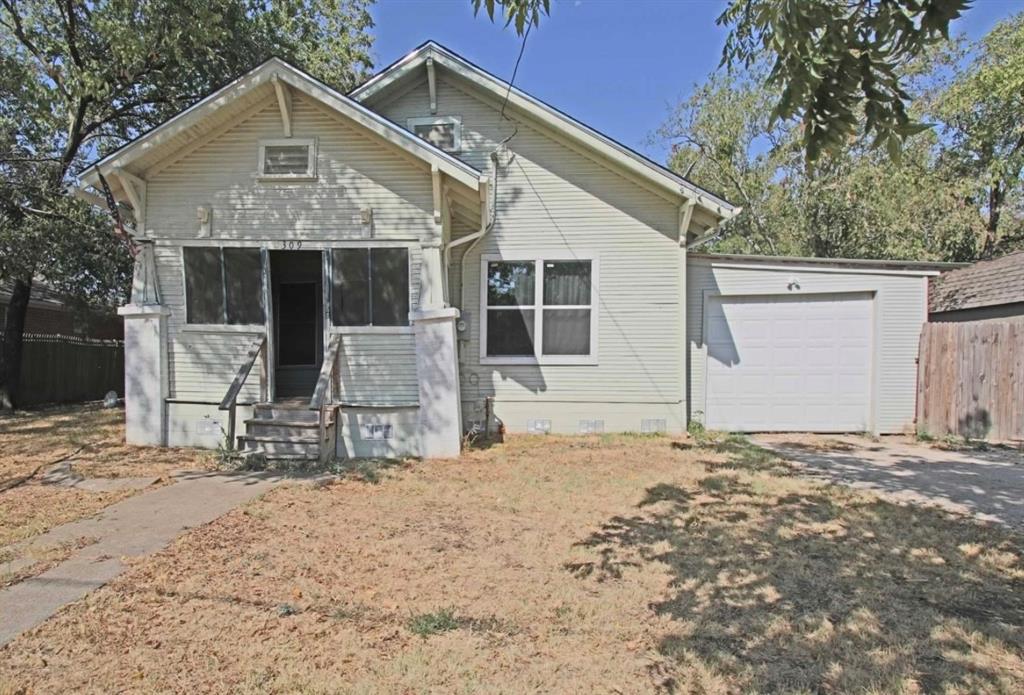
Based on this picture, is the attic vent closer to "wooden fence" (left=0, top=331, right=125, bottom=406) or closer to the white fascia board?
the white fascia board

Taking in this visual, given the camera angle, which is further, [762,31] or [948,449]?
[948,449]

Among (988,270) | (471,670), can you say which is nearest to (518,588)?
(471,670)

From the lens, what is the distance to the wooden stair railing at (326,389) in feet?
25.1

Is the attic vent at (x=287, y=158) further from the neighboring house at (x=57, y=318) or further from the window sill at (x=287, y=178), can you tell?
the neighboring house at (x=57, y=318)

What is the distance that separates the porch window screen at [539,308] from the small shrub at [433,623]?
6646mm

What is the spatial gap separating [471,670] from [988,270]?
1142 centimetres

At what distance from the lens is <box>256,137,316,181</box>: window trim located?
8.40 m

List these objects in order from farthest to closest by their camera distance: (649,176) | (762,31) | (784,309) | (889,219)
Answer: (889,219), (784,309), (649,176), (762,31)

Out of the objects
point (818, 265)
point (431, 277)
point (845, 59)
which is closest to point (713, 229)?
point (818, 265)

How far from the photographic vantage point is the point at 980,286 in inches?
388

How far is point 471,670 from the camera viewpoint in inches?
115

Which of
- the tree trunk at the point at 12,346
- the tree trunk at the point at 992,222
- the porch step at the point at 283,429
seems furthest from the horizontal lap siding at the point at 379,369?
the tree trunk at the point at 992,222

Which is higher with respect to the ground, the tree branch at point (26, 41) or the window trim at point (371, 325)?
the tree branch at point (26, 41)

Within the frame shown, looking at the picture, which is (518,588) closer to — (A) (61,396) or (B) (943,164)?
(A) (61,396)
